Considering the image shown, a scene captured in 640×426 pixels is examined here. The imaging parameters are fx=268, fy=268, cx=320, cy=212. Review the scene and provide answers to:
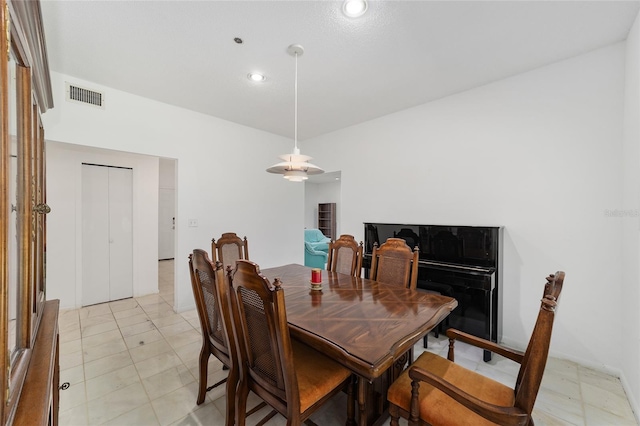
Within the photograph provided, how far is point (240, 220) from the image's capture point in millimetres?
4344

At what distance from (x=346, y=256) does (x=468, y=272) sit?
1215 millimetres

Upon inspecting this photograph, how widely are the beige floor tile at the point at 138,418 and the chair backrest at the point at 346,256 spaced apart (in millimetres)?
1855

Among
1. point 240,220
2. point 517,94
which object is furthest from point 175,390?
point 517,94

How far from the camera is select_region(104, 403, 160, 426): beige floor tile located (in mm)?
1758

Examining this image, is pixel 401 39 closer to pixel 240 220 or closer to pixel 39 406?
pixel 39 406

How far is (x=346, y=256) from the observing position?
2.96 m

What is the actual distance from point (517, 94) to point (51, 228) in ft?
19.4

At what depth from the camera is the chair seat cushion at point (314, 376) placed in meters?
1.34

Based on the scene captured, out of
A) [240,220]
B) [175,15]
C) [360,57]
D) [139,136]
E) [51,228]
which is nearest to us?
[175,15]

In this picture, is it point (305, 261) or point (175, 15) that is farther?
point (305, 261)

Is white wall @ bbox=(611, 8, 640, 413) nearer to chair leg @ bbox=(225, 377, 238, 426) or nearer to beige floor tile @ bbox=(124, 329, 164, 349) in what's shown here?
chair leg @ bbox=(225, 377, 238, 426)

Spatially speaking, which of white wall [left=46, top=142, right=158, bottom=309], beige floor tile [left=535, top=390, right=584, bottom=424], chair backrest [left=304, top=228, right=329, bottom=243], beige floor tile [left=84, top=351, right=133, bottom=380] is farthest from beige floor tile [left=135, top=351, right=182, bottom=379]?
chair backrest [left=304, top=228, right=329, bottom=243]

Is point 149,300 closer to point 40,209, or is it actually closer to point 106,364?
point 106,364

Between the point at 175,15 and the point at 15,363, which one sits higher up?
the point at 175,15
